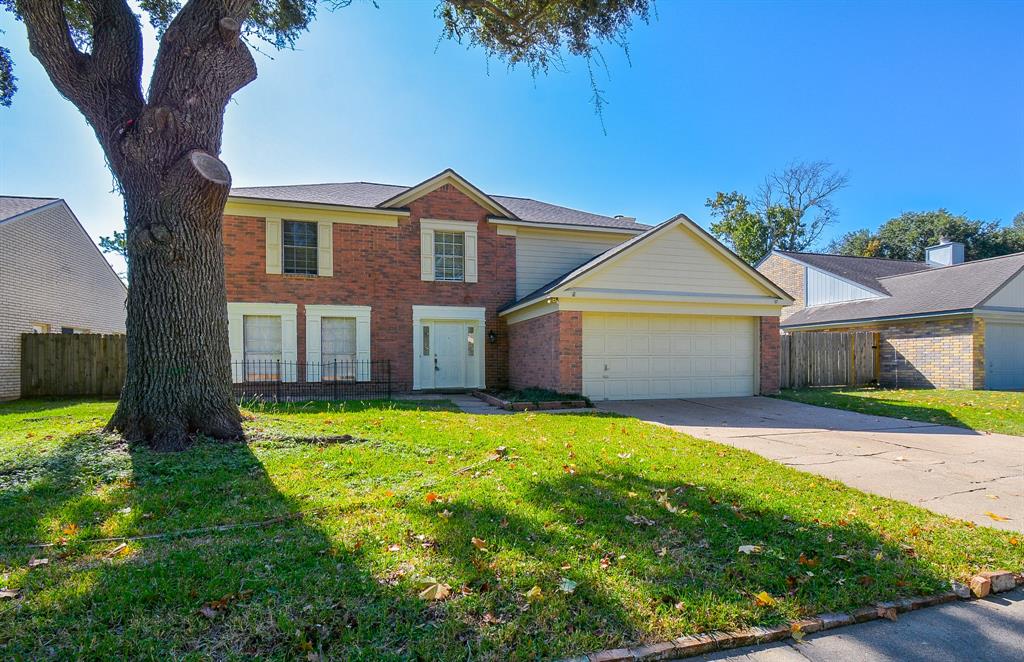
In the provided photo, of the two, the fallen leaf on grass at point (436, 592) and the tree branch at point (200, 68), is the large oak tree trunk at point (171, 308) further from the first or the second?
the fallen leaf on grass at point (436, 592)

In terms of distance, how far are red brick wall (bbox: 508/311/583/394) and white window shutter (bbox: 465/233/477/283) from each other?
88.9 inches

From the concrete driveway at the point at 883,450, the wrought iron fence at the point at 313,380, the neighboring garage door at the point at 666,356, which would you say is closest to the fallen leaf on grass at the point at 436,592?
the concrete driveway at the point at 883,450

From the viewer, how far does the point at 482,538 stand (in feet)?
11.3

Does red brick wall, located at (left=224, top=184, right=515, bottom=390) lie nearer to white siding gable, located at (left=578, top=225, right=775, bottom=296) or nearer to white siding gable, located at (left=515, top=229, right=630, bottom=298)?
white siding gable, located at (left=515, top=229, right=630, bottom=298)

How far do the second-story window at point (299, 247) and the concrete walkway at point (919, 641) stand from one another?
13712 mm

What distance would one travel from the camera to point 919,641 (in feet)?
8.30

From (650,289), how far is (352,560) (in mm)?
10813

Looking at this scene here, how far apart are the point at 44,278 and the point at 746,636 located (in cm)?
1994

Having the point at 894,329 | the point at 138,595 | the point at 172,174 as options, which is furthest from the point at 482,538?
the point at 894,329

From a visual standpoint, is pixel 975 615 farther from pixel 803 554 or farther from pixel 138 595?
pixel 138 595

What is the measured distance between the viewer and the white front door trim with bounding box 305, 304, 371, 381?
45.3 ft

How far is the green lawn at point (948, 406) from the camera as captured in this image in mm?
9141

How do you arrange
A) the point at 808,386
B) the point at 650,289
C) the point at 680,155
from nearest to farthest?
the point at 650,289, the point at 808,386, the point at 680,155

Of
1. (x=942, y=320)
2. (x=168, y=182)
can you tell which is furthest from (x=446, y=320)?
(x=942, y=320)
